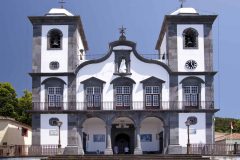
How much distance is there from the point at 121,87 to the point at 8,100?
2054 centimetres

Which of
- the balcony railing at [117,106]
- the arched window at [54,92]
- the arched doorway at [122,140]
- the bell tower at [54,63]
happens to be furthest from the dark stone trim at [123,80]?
the arched doorway at [122,140]

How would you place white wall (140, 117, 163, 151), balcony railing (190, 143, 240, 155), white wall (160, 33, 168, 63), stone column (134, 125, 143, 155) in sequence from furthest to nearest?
white wall (160, 33, 168, 63) < white wall (140, 117, 163, 151) < stone column (134, 125, 143, 155) < balcony railing (190, 143, 240, 155)

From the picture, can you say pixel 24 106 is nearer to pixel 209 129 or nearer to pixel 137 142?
pixel 137 142

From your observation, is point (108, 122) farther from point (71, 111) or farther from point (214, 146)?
point (214, 146)

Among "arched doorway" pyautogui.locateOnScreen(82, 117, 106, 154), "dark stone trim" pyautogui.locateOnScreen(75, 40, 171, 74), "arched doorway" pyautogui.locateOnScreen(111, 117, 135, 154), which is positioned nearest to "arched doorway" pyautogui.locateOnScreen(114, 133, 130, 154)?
"arched doorway" pyautogui.locateOnScreen(111, 117, 135, 154)

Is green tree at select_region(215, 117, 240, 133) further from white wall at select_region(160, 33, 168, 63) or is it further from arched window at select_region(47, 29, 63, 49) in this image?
arched window at select_region(47, 29, 63, 49)

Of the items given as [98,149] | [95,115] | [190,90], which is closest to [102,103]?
[95,115]

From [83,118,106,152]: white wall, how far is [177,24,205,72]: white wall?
26.8 feet

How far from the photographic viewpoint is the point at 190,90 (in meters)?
44.2

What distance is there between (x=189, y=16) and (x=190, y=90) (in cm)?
615

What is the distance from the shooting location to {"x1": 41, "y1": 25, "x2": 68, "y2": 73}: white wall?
44750 mm

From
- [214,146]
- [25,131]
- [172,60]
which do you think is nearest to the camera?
[214,146]

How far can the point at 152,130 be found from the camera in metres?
46.7

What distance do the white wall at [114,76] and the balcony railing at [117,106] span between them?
252mm
